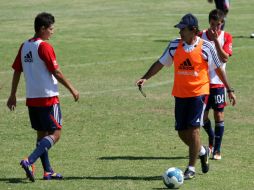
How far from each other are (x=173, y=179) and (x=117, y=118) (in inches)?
213

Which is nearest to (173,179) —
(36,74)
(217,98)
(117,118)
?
(36,74)

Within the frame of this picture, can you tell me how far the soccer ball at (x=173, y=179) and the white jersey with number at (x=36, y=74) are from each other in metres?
1.75

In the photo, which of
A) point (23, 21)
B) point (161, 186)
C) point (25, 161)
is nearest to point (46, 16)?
point (25, 161)

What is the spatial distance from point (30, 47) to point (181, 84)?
6.44 feet

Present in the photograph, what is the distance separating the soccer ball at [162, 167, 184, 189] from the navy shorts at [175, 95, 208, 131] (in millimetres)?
701

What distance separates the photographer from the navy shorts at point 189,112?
10727 millimetres

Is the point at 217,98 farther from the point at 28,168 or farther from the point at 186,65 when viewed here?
the point at 28,168

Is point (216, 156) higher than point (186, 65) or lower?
lower

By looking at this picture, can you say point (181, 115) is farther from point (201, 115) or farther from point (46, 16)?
point (46, 16)

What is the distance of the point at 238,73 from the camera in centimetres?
2120

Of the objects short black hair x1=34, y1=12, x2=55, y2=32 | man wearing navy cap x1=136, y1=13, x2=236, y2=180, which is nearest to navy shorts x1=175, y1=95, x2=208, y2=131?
man wearing navy cap x1=136, y1=13, x2=236, y2=180

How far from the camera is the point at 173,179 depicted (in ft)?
33.6

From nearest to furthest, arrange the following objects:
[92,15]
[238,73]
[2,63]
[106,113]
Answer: [106,113] → [238,73] → [2,63] → [92,15]

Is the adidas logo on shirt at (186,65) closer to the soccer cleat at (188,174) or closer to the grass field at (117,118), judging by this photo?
the soccer cleat at (188,174)
